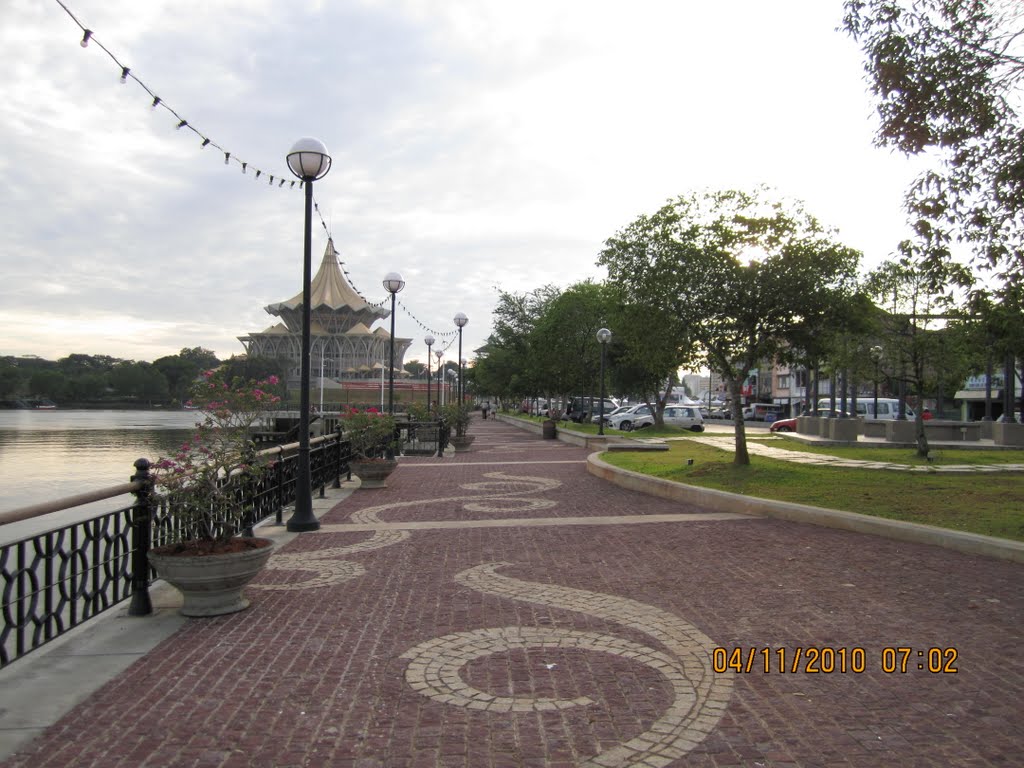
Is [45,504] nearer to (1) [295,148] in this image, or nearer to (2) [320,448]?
(1) [295,148]

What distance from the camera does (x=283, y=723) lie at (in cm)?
395

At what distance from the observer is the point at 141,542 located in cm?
604

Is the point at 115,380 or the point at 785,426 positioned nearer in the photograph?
the point at 785,426

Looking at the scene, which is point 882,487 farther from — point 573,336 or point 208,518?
point 573,336

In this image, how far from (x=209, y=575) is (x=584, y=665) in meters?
2.84

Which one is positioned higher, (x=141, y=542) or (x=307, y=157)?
(x=307, y=157)

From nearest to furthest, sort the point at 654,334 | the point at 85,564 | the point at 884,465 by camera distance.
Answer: the point at 85,564 < the point at 654,334 < the point at 884,465

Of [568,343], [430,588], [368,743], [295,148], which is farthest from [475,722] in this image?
[568,343]

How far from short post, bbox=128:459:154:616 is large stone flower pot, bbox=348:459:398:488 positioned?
8110 millimetres

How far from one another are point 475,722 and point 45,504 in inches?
122

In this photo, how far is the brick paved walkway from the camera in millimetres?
3684

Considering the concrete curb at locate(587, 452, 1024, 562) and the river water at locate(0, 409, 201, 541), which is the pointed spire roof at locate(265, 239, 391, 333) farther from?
the concrete curb at locate(587, 452, 1024, 562)

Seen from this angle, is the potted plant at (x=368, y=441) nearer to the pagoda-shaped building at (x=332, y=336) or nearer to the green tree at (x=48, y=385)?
the green tree at (x=48, y=385)

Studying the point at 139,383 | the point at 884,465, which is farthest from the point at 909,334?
the point at 139,383
